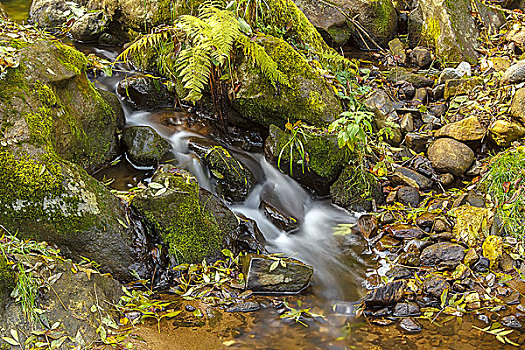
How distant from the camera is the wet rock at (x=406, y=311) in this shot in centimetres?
404

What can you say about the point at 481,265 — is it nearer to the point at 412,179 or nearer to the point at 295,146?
the point at 412,179

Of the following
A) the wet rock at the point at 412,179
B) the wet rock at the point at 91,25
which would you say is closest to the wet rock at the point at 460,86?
the wet rock at the point at 412,179

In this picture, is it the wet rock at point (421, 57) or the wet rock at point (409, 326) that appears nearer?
the wet rock at point (409, 326)

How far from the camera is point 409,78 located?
7172mm

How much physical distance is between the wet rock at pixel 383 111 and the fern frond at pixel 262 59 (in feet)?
4.77

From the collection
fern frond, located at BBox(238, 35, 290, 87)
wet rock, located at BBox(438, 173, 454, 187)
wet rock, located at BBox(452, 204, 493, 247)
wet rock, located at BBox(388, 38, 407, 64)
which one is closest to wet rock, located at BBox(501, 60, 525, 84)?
wet rock, located at BBox(438, 173, 454, 187)

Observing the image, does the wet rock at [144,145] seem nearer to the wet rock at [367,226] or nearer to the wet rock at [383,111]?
the wet rock at [367,226]

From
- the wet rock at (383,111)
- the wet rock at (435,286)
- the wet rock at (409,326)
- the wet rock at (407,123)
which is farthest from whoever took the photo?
the wet rock at (407,123)

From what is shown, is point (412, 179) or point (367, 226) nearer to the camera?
point (367, 226)

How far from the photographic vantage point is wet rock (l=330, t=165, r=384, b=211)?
18.0ft

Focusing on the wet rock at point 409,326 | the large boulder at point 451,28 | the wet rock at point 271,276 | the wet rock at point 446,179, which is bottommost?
the wet rock at point 271,276

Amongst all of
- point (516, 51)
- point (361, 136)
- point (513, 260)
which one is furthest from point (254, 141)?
point (516, 51)

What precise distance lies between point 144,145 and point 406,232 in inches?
117

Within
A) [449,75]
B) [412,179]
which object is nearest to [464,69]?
[449,75]
